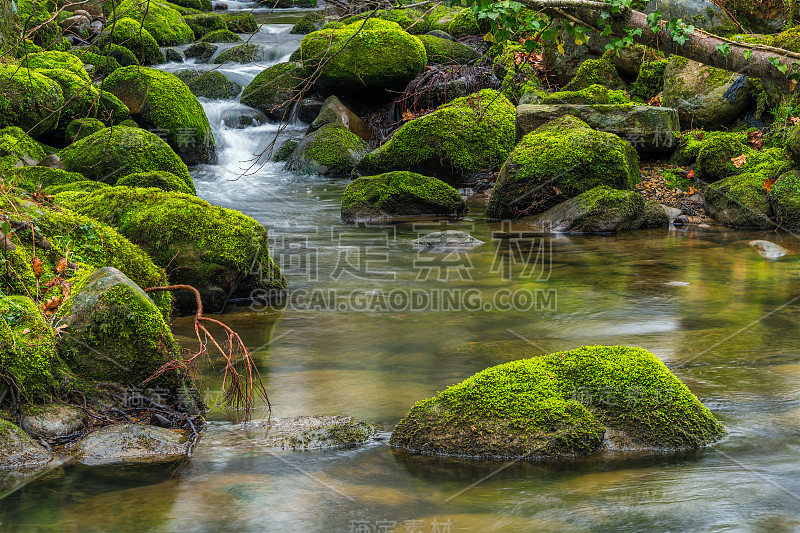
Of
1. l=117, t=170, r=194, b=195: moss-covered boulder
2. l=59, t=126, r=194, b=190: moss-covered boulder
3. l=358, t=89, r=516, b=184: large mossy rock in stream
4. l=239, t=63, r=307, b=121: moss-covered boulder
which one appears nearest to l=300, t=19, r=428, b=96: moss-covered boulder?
l=239, t=63, r=307, b=121: moss-covered boulder

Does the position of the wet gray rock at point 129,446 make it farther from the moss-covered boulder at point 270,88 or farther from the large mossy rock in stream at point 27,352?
the moss-covered boulder at point 270,88

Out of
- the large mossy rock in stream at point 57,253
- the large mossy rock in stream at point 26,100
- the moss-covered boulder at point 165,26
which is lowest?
the large mossy rock in stream at point 57,253

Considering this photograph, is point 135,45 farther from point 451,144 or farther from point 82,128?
point 451,144

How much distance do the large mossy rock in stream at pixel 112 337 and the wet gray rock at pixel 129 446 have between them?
447 mm

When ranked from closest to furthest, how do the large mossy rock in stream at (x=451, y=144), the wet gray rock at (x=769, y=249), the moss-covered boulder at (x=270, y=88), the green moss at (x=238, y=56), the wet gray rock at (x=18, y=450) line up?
the wet gray rock at (x=18, y=450), the wet gray rock at (x=769, y=249), the large mossy rock in stream at (x=451, y=144), the moss-covered boulder at (x=270, y=88), the green moss at (x=238, y=56)

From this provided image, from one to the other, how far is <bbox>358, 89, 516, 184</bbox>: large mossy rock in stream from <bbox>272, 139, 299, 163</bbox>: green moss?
8.58 feet

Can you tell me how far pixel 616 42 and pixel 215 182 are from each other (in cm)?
1163

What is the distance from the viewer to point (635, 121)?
12.6 m

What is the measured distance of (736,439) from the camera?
4.27 meters

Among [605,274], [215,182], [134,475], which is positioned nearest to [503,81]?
[215,182]

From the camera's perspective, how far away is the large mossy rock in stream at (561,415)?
4090mm

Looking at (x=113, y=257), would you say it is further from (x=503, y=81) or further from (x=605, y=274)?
(x=503, y=81)

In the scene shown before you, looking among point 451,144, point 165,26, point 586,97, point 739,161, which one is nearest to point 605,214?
point 739,161

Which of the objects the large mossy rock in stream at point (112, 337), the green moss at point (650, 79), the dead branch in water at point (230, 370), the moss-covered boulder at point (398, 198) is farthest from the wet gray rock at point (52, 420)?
the green moss at point (650, 79)
